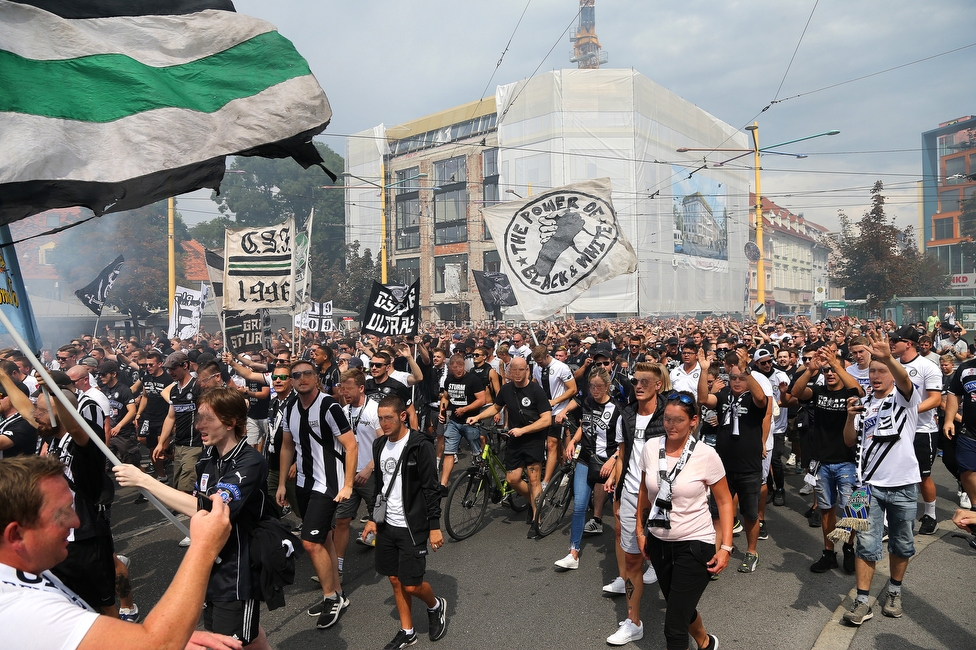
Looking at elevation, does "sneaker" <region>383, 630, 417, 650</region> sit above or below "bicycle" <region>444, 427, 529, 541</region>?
below

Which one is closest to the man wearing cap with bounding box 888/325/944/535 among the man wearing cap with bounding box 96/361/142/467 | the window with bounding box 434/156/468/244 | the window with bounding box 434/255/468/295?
the man wearing cap with bounding box 96/361/142/467

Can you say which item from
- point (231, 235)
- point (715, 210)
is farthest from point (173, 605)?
point (715, 210)

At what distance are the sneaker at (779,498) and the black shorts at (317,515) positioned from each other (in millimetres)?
5306

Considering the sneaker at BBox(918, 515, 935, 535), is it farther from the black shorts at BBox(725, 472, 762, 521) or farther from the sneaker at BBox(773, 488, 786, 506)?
the black shorts at BBox(725, 472, 762, 521)

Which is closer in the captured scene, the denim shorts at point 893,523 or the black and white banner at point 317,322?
the denim shorts at point 893,523

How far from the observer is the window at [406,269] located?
55.3 metres

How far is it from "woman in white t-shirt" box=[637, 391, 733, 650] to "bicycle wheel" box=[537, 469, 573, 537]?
2636 mm

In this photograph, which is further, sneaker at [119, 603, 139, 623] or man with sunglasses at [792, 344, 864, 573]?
man with sunglasses at [792, 344, 864, 573]

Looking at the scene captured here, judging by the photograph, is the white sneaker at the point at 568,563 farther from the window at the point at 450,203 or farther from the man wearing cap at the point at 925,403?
the window at the point at 450,203

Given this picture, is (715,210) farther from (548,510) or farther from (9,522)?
(9,522)

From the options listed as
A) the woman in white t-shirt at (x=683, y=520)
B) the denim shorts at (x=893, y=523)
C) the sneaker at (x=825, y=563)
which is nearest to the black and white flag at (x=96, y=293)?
the woman in white t-shirt at (x=683, y=520)

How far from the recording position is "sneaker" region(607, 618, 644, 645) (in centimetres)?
428

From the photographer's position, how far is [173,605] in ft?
5.59

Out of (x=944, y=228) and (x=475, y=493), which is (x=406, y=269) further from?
(x=944, y=228)
